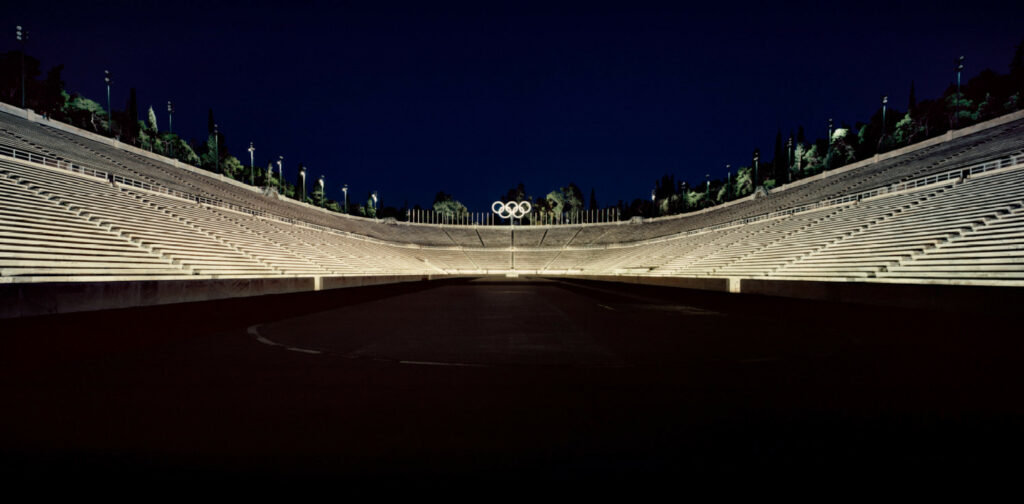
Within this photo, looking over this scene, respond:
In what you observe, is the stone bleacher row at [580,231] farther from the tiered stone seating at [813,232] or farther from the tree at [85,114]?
the tree at [85,114]

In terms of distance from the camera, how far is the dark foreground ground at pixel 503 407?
11.3ft

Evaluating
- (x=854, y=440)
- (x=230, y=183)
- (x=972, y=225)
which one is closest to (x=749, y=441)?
(x=854, y=440)

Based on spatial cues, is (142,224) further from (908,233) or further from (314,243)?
(908,233)

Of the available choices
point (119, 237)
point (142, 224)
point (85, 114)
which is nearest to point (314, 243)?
point (142, 224)

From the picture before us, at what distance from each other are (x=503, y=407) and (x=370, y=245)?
209 feet

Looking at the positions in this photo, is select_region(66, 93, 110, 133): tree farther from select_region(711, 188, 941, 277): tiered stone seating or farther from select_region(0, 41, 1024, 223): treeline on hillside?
select_region(711, 188, 941, 277): tiered stone seating

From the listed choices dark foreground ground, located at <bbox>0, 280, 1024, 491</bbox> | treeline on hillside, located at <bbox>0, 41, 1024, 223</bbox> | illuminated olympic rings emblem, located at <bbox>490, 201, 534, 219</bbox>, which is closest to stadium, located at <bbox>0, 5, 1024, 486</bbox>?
dark foreground ground, located at <bbox>0, 280, 1024, 491</bbox>

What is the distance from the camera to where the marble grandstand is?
61.7 feet

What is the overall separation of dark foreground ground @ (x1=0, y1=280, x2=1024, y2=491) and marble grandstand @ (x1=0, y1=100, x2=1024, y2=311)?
9.99m

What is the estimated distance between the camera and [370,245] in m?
65.2

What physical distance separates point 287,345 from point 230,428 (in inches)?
178

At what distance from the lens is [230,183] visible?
5950 centimetres

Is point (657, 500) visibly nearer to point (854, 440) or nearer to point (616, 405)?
point (616, 405)

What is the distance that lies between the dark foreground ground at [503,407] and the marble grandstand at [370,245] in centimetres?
999
